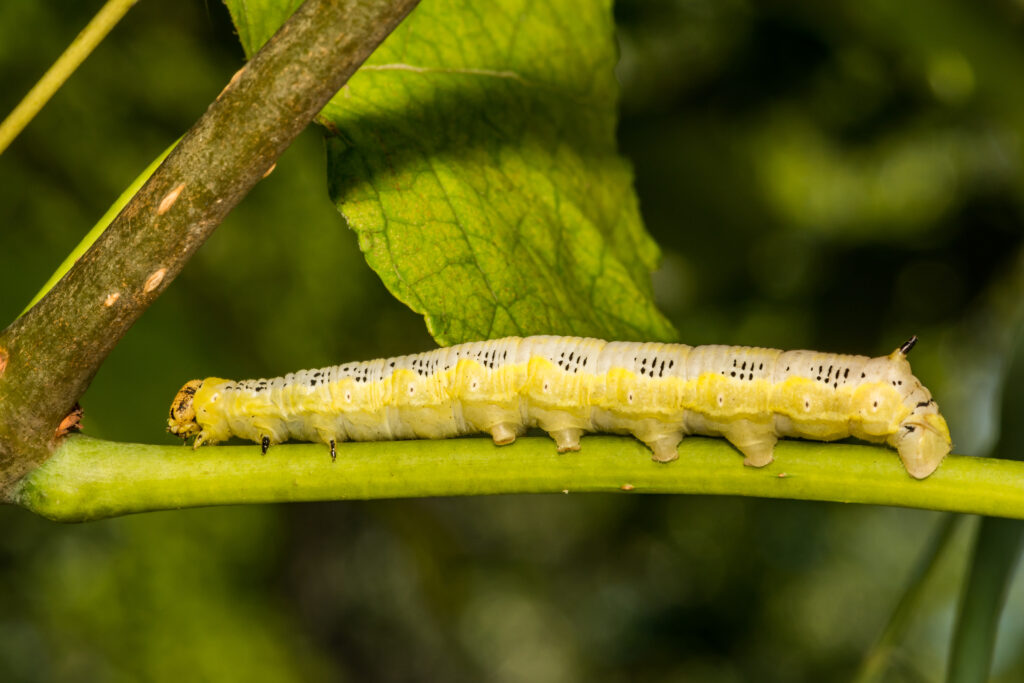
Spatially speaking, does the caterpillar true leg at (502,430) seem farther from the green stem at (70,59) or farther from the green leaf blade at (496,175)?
the green stem at (70,59)

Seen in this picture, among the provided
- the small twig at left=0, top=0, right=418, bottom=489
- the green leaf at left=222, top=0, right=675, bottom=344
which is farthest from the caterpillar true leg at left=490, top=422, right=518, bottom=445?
the small twig at left=0, top=0, right=418, bottom=489

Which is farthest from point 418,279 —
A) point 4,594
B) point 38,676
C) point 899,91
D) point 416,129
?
point 899,91

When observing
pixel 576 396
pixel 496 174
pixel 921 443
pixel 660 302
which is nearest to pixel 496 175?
pixel 496 174

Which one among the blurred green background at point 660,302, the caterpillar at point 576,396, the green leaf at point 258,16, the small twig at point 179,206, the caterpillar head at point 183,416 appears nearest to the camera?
the small twig at point 179,206

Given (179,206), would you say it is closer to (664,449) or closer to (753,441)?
(664,449)

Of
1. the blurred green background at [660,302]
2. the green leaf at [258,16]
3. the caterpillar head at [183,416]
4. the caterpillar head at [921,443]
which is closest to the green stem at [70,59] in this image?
the green leaf at [258,16]

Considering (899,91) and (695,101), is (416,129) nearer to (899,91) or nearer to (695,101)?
(695,101)

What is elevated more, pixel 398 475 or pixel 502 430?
pixel 502 430

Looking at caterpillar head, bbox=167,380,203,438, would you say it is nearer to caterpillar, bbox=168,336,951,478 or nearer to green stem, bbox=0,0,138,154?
caterpillar, bbox=168,336,951,478
